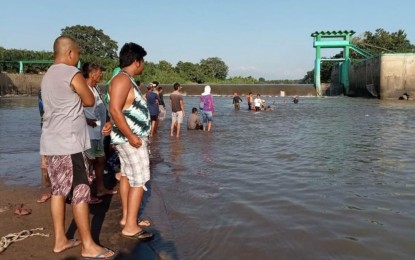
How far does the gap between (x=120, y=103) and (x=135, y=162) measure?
22.5 inches

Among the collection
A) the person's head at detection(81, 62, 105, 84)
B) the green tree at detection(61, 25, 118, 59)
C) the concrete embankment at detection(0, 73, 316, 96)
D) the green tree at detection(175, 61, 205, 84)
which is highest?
the green tree at detection(61, 25, 118, 59)

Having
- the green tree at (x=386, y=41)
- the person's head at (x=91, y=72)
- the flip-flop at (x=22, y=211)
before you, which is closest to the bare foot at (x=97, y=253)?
the flip-flop at (x=22, y=211)

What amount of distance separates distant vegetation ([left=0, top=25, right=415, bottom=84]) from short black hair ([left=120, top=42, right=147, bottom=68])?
40.3 meters

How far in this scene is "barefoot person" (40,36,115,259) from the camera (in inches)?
125

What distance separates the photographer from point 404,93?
3084 centimetres

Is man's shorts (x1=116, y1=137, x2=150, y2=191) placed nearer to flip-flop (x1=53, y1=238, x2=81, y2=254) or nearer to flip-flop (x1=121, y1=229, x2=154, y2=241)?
flip-flop (x1=121, y1=229, x2=154, y2=241)

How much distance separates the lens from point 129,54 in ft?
12.1

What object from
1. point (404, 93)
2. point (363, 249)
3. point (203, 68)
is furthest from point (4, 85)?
point (363, 249)

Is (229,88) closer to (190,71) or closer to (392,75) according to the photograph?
(392,75)

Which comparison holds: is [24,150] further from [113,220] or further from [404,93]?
[404,93]

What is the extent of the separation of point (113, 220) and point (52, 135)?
1408mm

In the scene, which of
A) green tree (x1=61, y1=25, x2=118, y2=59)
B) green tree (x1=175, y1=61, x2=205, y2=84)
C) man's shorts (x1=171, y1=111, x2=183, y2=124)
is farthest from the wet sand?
green tree (x1=61, y1=25, x2=118, y2=59)

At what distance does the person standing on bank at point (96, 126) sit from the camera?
15.7 ft

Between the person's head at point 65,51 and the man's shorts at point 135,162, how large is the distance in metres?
0.89
